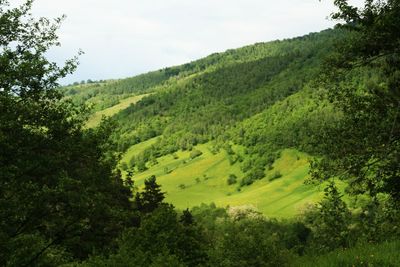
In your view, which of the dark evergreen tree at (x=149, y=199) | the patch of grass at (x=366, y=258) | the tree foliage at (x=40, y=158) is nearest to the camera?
the patch of grass at (x=366, y=258)

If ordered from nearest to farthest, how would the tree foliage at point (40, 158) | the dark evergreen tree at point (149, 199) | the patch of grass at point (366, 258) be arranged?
the patch of grass at point (366, 258) → the tree foliage at point (40, 158) → the dark evergreen tree at point (149, 199)

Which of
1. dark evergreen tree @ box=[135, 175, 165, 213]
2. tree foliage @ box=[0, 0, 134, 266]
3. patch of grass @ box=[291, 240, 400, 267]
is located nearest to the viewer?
patch of grass @ box=[291, 240, 400, 267]

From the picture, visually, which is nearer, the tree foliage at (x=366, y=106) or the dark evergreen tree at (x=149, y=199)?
the tree foliage at (x=366, y=106)

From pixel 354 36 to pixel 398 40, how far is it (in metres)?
3.11

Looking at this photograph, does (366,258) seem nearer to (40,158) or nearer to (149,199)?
(40,158)

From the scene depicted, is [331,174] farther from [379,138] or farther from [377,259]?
[377,259]

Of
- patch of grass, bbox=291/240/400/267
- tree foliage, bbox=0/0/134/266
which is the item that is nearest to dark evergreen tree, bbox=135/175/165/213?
tree foliage, bbox=0/0/134/266

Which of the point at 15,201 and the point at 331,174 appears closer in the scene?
the point at 15,201

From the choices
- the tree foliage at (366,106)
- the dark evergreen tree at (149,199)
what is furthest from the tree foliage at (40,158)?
the dark evergreen tree at (149,199)

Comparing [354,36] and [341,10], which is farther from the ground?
[341,10]

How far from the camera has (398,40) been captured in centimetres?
1680

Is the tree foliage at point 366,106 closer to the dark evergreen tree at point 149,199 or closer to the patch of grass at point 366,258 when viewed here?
the patch of grass at point 366,258

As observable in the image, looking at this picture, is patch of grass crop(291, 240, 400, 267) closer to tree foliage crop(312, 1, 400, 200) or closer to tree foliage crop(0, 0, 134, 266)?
tree foliage crop(312, 1, 400, 200)

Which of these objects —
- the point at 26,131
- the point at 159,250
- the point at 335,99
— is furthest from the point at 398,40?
the point at 159,250
